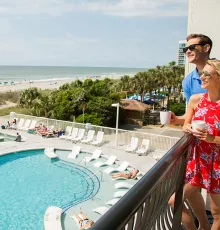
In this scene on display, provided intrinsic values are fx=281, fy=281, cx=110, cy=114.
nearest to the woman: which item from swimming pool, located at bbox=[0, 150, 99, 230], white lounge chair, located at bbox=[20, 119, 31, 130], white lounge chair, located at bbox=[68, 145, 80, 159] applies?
swimming pool, located at bbox=[0, 150, 99, 230]

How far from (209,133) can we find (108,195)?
33.2 ft

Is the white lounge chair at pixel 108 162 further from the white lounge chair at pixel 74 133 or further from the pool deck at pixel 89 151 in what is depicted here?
the white lounge chair at pixel 74 133

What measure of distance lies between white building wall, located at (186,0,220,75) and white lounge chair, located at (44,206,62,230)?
23.6ft

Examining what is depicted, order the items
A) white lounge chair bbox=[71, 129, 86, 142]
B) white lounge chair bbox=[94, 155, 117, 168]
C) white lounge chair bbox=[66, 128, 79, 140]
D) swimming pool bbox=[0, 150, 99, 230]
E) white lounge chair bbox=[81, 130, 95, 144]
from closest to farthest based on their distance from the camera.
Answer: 1. swimming pool bbox=[0, 150, 99, 230]
2. white lounge chair bbox=[94, 155, 117, 168]
3. white lounge chair bbox=[81, 130, 95, 144]
4. white lounge chair bbox=[71, 129, 86, 142]
5. white lounge chair bbox=[66, 128, 79, 140]

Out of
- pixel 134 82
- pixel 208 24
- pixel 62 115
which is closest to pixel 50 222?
pixel 208 24

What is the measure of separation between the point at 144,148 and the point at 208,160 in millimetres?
14688

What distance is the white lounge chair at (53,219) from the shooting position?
29.8ft

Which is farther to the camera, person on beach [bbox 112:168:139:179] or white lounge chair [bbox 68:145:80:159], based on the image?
white lounge chair [bbox 68:145:80:159]

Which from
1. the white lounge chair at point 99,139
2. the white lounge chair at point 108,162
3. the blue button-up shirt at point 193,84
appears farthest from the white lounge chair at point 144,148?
the blue button-up shirt at point 193,84

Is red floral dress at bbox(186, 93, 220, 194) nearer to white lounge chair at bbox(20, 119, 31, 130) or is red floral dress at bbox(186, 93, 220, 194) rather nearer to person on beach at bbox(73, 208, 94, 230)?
person on beach at bbox(73, 208, 94, 230)

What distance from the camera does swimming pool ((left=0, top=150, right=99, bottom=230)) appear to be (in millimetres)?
10234

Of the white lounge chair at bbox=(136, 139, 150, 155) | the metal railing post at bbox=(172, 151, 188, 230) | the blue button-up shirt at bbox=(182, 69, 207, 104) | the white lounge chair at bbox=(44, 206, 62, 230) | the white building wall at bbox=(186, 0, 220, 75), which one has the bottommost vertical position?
the white lounge chair at bbox=(44, 206, 62, 230)

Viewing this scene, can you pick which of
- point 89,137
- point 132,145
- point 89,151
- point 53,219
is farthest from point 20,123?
point 53,219

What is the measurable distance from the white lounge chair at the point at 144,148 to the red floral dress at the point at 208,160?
1414 cm
